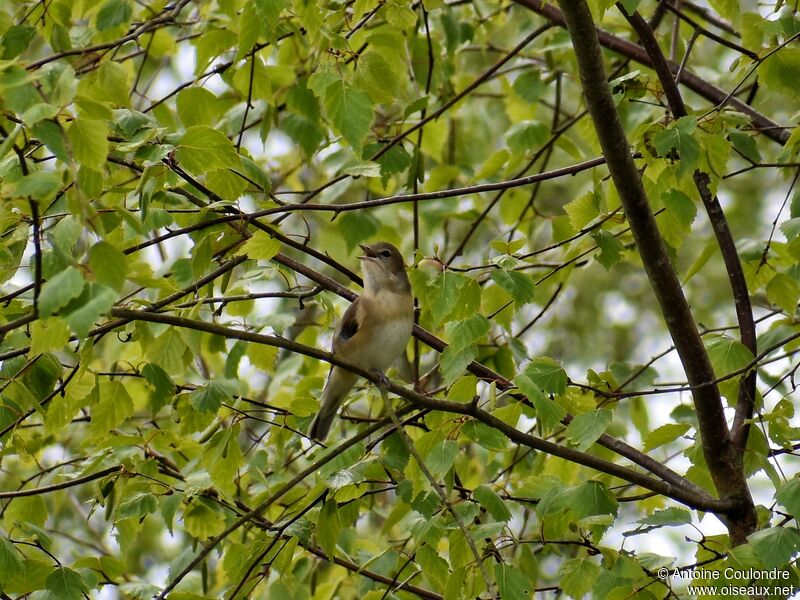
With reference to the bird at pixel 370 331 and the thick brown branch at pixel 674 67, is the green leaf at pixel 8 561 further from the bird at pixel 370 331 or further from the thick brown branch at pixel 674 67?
the thick brown branch at pixel 674 67

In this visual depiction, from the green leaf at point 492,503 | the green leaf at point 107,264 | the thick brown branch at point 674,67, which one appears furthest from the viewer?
the thick brown branch at point 674,67

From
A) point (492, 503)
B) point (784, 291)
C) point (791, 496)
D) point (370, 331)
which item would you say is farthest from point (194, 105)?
point (791, 496)

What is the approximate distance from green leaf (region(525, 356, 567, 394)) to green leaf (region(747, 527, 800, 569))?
2.64 feet

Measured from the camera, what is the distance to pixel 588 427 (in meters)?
3.37

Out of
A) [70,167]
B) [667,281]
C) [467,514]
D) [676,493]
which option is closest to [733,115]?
[667,281]

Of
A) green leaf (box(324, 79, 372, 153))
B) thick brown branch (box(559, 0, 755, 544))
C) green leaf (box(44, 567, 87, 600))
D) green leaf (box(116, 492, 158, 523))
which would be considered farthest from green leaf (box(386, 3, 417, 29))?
green leaf (box(44, 567, 87, 600))

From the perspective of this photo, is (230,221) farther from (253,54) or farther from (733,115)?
(733,115)

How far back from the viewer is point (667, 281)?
3479 mm

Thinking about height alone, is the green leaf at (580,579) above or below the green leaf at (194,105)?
below

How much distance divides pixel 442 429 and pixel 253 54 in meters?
1.78

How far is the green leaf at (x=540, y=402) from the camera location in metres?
3.23

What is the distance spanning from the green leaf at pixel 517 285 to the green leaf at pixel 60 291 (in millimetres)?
1522

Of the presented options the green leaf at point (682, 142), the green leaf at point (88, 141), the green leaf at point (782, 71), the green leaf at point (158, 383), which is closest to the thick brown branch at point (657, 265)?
the green leaf at point (682, 142)

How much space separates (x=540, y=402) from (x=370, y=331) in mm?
1648
